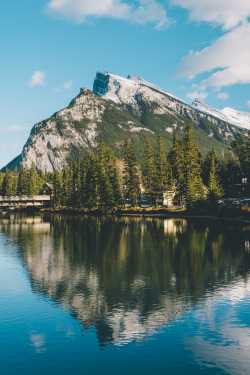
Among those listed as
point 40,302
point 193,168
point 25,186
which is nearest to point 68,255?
point 40,302

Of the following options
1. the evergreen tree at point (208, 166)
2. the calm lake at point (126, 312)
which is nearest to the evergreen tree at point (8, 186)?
the evergreen tree at point (208, 166)

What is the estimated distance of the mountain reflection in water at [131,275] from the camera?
66.1 ft

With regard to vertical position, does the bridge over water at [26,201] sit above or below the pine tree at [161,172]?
below

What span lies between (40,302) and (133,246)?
23.6m

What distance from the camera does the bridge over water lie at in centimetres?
16450

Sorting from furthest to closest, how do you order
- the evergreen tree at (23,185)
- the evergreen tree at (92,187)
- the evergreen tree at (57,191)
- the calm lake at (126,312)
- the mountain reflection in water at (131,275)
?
the evergreen tree at (23,185) → the evergreen tree at (57,191) → the evergreen tree at (92,187) → the mountain reflection in water at (131,275) → the calm lake at (126,312)

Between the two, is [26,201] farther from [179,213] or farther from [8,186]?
[179,213]

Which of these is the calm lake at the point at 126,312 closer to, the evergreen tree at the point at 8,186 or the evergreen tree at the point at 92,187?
the evergreen tree at the point at 92,187

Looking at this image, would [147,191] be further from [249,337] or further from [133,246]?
[249,337]

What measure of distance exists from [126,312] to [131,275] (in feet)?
30.1

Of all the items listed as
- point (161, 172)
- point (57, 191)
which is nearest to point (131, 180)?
point (161, 172)

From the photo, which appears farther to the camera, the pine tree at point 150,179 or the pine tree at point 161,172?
the pine tree at point 150,179

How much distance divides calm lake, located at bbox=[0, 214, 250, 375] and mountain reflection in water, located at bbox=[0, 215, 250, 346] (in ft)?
0.27

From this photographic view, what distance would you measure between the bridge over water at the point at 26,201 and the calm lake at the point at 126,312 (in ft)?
425
